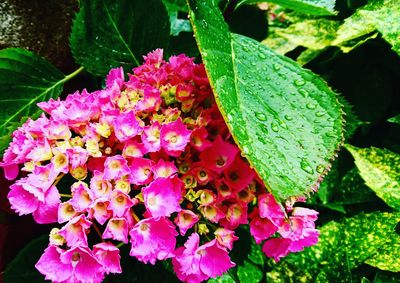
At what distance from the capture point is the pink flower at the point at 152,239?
0.63 m

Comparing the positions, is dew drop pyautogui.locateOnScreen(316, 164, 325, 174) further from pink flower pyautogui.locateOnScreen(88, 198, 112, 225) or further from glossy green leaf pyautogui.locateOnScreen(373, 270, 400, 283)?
glossy green leaf pyautogui.locateOnScreen(373, 270, 400, 283)

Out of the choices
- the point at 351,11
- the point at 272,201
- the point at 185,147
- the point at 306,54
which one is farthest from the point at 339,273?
the point at 351,11

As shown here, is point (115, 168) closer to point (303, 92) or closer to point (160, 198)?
point (160, 198)

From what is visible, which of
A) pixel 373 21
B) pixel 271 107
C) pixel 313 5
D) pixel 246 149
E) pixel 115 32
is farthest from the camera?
pixel 373 21

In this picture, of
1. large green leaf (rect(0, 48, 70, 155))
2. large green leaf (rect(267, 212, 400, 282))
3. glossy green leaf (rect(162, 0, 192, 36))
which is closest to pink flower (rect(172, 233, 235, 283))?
large green leaf (rect(267, 212, 400, 282))

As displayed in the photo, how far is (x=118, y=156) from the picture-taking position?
2.15 feet

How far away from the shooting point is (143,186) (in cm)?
70

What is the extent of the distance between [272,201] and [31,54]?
1.92 feet

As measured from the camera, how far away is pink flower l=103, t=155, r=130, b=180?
0.64m

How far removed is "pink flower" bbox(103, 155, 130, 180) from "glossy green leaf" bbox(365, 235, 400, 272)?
564 millimetres

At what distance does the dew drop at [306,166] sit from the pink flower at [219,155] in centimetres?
11

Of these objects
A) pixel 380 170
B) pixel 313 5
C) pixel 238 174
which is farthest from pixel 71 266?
pixel 380 170

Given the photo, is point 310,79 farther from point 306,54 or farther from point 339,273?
point 306,54

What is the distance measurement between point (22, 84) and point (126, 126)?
42 centimetres
